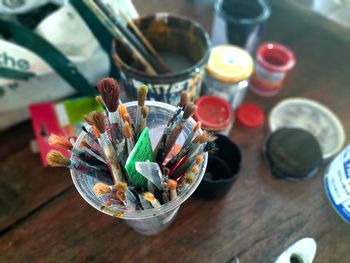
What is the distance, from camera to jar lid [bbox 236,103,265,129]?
589 millimetres

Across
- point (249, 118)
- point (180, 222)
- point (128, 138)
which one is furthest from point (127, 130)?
point (249, 118)

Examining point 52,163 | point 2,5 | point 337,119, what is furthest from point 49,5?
point 337,119

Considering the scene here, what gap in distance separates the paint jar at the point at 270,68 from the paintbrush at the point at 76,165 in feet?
1.09

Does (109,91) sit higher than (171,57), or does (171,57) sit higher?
(109,91)

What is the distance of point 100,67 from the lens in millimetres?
615

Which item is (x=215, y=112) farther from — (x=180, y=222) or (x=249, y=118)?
(x=180, y=222)

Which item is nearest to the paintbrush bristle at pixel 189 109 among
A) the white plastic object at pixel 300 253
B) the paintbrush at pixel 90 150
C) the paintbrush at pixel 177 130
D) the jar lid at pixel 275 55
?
the paintbrush at pixel 177 130

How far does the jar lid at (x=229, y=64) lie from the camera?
1.85 feet

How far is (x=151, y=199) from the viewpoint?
0.35m

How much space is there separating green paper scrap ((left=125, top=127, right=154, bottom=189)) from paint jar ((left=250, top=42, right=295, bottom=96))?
0.31m

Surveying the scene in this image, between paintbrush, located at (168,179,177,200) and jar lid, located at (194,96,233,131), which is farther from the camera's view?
jar lid, located at (194,96,233,131)

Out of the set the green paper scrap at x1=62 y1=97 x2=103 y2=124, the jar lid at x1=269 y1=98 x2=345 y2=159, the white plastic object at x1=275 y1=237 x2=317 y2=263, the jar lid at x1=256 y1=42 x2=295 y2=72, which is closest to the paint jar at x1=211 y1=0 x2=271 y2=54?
the jar lid at x1=256 y1=42 x2=295 y2=72

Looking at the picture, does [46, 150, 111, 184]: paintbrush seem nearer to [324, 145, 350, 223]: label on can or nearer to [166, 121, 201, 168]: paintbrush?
[166, 121, 201, 168]: paintbrush

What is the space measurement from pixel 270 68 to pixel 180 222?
288 millimetres
